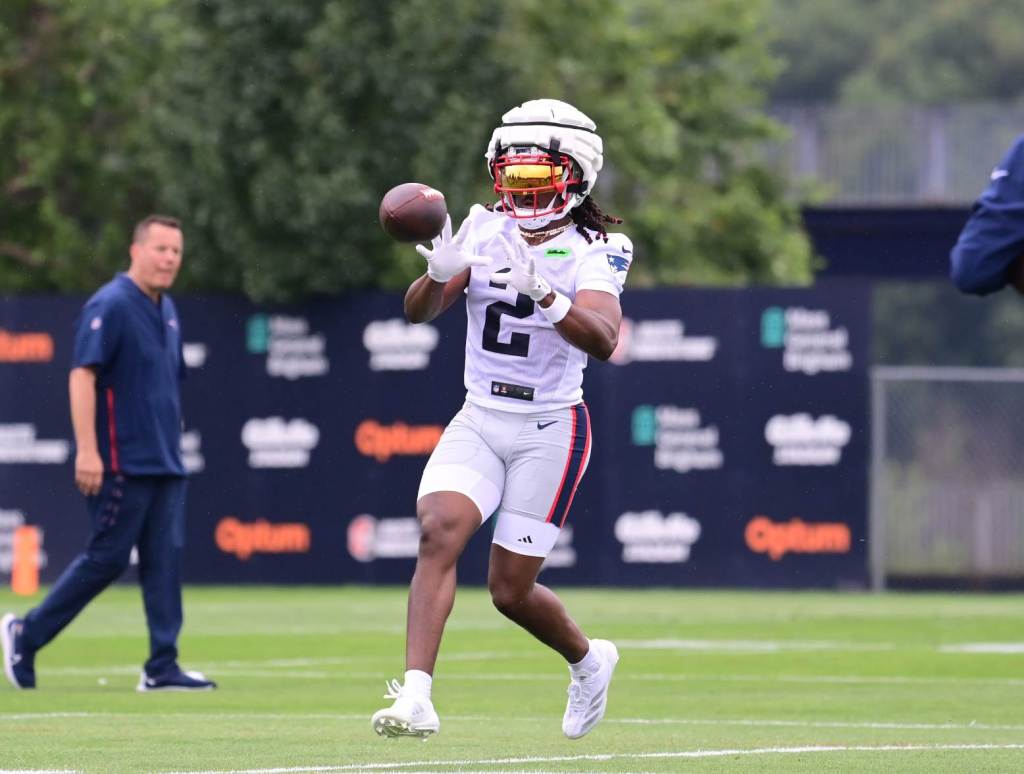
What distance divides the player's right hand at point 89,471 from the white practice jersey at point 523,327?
136 inches

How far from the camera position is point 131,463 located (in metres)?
11.9

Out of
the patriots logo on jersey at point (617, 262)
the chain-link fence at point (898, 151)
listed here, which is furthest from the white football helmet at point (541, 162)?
the chain-link fence at point (898, 151)

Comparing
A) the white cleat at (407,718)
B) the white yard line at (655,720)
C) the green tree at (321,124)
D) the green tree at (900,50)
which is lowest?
the white yard line at (655,720)

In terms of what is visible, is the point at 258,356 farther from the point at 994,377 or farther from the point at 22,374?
the point at 994,377

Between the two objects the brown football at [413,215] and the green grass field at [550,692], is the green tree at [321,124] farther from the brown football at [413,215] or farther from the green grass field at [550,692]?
the brown football at [413,215]

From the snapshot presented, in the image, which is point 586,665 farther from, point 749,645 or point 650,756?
point 749,645

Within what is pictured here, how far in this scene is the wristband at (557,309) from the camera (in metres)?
8.28

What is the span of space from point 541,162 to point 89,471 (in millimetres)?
3893

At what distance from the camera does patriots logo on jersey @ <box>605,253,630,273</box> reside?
8.82 metres

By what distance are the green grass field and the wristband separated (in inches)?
62.9

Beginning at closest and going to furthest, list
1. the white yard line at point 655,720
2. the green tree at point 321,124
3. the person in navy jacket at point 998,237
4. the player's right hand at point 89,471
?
the person in navy jacket at point 998,237 → the white yard line at point 655,720 → the player's right hand at point 89,471 → the green tree at point 321,124

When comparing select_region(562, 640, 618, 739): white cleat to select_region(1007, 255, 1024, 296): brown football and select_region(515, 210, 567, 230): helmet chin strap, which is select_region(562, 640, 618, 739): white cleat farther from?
select_region(1007, 255, 1024, 296): brown football

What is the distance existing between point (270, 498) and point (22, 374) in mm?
2641

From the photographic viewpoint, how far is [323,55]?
22062 millimetres
